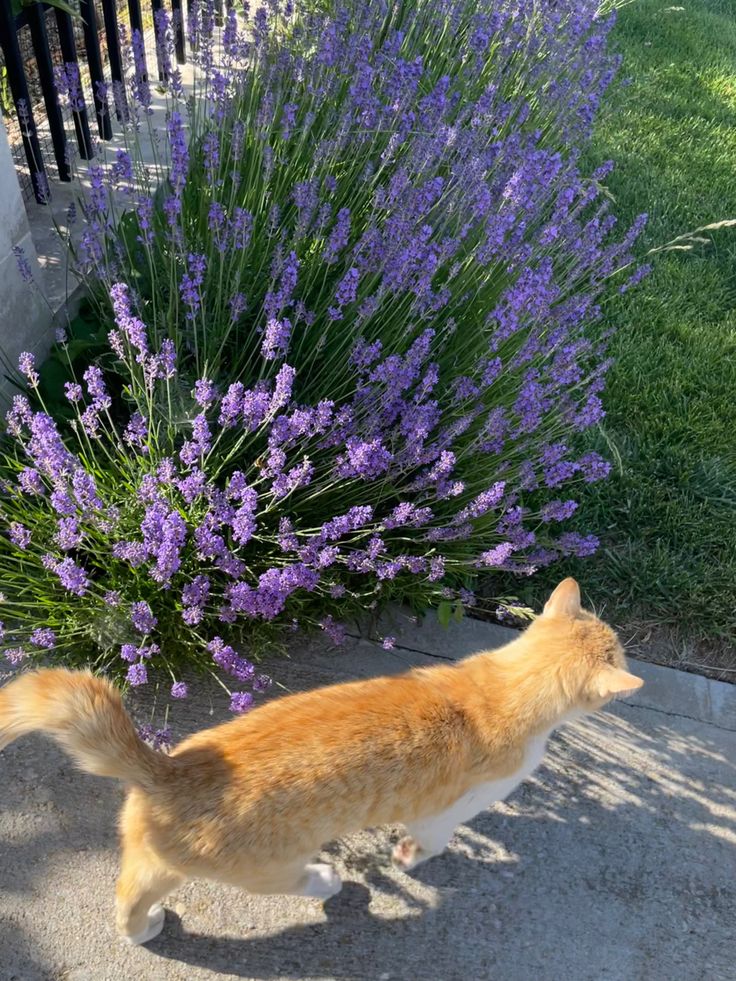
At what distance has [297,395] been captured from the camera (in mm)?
2721

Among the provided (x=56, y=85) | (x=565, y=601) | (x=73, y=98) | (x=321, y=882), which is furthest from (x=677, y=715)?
(x=56, y=85)

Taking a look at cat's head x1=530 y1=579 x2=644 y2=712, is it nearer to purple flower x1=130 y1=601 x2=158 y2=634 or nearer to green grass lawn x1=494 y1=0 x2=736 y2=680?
green grass lawn x1=494 y1=0 x2=736 y2=680

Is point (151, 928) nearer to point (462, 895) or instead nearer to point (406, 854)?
point (406, 854)

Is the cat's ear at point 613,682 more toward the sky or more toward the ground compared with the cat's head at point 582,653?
more toward the sky

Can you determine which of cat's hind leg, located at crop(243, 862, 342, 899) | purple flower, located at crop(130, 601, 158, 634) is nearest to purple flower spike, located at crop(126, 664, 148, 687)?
purple flower, located at crop(130, 601, 158, 634)

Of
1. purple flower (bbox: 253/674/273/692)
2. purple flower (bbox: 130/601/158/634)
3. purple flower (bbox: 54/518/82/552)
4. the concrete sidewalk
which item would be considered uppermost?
purple flower (bbox: 54/518/82/552)

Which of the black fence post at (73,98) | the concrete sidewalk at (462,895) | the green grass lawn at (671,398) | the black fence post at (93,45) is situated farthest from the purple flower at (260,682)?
the black fence post at (93,45)

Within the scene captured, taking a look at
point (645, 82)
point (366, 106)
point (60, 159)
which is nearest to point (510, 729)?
point (366, 106)

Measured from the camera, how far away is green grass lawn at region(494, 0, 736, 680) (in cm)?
313

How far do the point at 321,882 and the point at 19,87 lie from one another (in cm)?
311

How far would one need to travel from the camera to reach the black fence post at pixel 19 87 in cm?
301

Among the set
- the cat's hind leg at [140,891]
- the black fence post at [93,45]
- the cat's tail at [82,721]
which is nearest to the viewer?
the cat's tail at [82,721]

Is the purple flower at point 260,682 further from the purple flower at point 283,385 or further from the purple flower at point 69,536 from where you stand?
the purple flower at point 283,385

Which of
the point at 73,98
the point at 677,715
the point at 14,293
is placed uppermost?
the point at 73,98
